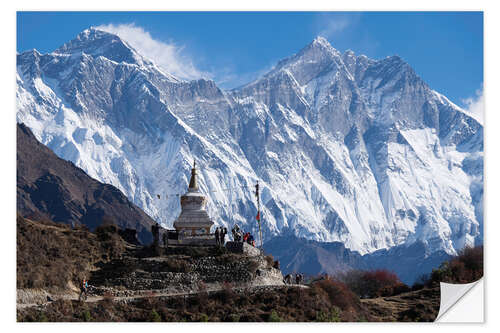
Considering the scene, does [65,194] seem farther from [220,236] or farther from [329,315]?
[329,315]

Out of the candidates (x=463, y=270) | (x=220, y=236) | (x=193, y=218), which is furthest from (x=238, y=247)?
(x=463, y=270)

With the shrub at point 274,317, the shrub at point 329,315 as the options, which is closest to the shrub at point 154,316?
the shrub at point 274,317

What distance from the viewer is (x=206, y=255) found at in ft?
187

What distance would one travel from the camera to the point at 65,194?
17838cm

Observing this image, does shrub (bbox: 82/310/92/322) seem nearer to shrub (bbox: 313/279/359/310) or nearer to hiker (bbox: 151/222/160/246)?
hiker (bbox: 151/222/160/246)

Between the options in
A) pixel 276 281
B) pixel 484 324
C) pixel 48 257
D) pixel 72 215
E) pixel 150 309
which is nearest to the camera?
pixel 484 324

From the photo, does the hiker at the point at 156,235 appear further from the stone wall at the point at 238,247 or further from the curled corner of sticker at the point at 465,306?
the curled corner of sticker at the point at 465,306

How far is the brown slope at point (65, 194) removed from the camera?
559ft

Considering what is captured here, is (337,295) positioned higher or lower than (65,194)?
lower

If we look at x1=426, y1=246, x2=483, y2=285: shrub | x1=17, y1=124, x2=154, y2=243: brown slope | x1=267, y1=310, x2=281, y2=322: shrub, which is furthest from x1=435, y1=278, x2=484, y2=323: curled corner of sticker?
x1=17, y1=124, x2=154, y2=243: brown slope

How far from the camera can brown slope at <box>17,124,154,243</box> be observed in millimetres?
170375
